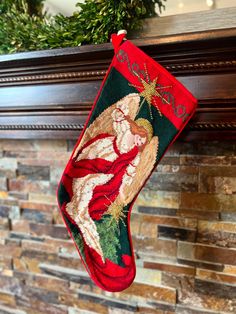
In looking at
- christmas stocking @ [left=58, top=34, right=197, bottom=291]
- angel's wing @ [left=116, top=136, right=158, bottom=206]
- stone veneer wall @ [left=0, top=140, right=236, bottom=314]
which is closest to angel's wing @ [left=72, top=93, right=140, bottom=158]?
christmas stocking @ [left=58, top=34, right=197, bottom=291]

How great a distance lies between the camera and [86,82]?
2.94 feet

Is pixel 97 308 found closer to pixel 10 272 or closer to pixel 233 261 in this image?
pixel 10 272

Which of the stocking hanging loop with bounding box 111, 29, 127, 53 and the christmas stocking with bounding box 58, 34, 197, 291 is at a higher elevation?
the stocking hanging loop with bounding box 111, 29, 127, 53

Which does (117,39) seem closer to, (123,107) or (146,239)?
(123,107)

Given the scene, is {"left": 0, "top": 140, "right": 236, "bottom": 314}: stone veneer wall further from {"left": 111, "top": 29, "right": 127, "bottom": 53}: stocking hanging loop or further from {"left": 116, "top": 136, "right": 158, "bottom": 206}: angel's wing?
{"left": 111, "top": 29, "right": 127, "bottom": 53}: stocking hanging loop

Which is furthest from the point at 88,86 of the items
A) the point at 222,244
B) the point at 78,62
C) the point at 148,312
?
the point at 148,312

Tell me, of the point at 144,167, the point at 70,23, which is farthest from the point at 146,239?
the point at 70,23

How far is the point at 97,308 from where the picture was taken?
105cm

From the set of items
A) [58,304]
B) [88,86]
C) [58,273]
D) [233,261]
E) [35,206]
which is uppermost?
[88,86]

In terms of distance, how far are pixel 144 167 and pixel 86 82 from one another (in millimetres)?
342

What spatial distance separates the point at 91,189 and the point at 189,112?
0.36 meters

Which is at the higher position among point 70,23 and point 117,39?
point 70,23

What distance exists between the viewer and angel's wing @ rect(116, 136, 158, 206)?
2.54 feet

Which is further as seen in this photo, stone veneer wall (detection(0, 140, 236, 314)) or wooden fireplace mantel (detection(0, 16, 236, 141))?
stone veneer wall (detection(0, 140, 236, 314))
